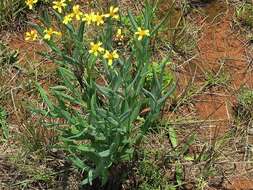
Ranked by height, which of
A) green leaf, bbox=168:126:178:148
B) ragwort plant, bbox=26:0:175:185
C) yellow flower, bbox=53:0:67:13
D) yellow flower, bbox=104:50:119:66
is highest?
yellow flower, bbox=53:0:67:13

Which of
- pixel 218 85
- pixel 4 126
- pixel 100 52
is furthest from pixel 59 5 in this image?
pixel 218 85

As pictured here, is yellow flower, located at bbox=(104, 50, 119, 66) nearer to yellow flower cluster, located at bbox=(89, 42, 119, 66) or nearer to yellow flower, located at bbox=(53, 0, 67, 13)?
yellow flower cluster, located at bbox=(89, 42, 119, 66)

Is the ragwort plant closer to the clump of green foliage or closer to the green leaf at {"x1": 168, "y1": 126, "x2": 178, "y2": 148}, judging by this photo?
the green leaf at {"x1": 168, "y1": 126, "x2": 178, "y2": 148}

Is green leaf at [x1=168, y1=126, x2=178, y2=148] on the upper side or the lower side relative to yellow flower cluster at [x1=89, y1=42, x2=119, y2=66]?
lower

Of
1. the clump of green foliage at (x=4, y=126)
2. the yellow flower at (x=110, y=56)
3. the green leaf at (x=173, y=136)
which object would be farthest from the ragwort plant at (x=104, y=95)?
the clump of green foliage at (x=4, y=126)

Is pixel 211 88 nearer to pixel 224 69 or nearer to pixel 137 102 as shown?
pixel 224 69

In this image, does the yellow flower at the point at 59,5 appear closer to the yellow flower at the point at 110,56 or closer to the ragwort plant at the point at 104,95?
the ragwort plant at the point at 104,95

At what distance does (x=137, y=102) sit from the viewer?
202cm

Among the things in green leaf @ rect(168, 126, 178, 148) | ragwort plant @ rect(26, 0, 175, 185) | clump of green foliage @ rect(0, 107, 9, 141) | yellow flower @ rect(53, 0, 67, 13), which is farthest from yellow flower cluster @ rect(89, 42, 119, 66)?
clump of green foliage @ rect(0, 107, 9, 141)

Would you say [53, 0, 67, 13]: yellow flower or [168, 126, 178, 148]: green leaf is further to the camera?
[168, 126, 178, 148]: green leaf

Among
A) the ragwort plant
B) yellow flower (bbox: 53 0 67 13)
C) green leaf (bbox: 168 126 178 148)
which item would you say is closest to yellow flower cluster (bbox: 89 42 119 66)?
the ragwort plant

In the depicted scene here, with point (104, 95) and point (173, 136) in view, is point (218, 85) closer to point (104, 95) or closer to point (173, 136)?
point (173, 136)

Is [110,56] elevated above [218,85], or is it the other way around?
[110,56]

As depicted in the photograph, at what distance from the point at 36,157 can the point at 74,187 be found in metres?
0.23
